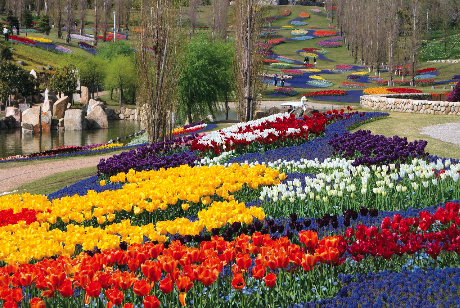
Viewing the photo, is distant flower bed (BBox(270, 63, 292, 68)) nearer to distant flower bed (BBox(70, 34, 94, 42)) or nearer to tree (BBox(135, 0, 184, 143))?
distant flower bed (BBox(70, 34, 94, 42))

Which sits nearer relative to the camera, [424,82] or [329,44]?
[424,82]

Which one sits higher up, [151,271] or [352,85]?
[352,85]

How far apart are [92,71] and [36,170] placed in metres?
46.8

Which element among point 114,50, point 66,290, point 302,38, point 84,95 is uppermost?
point 302,38

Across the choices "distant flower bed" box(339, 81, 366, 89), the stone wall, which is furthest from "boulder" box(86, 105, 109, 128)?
"distant flower bed" box(339, 81, 366, 89)

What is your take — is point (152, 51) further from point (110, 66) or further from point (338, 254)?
point (110, 66)

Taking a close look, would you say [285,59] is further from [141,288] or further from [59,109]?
[141,288]

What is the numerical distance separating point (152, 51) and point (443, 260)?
14805mm

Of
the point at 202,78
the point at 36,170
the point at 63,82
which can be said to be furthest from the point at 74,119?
the point at 36,170

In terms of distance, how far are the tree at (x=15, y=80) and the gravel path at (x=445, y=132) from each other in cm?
4378

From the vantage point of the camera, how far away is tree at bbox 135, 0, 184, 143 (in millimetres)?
17688

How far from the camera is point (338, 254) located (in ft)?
15.6

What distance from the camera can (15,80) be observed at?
2003 inches

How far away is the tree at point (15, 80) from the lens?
166 feet
